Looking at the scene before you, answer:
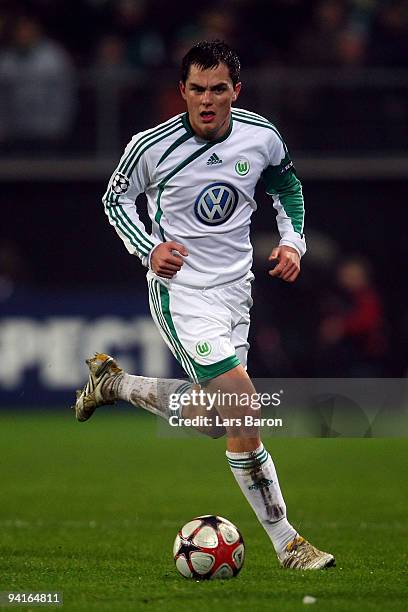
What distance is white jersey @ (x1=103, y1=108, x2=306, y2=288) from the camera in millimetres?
6582

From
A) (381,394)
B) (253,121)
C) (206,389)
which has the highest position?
(381,394)

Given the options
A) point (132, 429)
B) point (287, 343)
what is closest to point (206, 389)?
point (132, 429)

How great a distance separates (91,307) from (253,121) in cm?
903

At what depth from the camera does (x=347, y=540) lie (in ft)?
25.7

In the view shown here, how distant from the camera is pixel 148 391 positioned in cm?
697

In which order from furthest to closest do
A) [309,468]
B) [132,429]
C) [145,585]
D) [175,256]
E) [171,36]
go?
[171,36], [132,429], [309,468], [175,256], [145,585]

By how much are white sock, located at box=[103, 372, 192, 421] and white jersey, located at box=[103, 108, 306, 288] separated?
581 millimetres

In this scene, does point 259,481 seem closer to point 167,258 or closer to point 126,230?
point 167,258

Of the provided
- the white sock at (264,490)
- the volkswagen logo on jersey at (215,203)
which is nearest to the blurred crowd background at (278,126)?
the volkswagen logo on jersey at (215,203)

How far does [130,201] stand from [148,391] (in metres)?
0.97

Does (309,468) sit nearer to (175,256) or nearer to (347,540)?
(347,540)

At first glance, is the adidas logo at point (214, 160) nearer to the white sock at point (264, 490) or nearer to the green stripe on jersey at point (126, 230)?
the green stripe on jersey at point (126, 230)

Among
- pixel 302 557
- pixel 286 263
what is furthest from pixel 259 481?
pixel 286 263

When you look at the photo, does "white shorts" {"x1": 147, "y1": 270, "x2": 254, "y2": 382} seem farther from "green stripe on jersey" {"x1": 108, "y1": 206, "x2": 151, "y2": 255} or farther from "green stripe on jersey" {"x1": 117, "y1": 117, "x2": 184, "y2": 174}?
"green stripe on jersey" {"x1": 117, "y1": 117, "x2": 184, "y2": 174}
